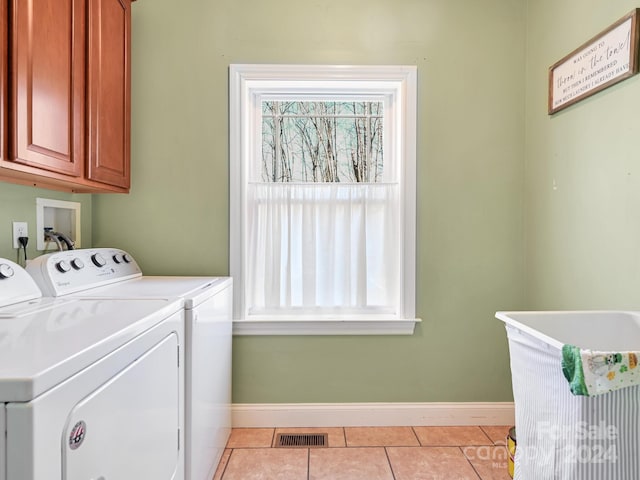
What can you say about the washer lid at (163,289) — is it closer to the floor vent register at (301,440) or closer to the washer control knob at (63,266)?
the washer control knob at (63,266)

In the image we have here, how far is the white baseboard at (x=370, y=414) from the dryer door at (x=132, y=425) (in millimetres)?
952

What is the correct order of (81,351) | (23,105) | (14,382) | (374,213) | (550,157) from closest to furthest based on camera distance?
(14,382) → (81,351) → (23,105) → (550,157) → (374,213)

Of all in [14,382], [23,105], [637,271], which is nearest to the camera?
[14,382]

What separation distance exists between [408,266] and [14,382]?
1.88 m

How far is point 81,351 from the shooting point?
76 centimetres

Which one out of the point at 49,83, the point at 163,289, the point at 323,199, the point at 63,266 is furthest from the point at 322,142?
the point at 63,266

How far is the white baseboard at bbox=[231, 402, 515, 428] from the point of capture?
2.21 metres

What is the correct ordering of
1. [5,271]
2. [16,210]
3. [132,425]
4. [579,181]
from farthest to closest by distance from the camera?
[579,181]
[16,210]
[5,271]
[132,425]

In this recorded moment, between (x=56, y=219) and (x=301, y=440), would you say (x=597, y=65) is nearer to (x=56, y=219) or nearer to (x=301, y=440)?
(x=301, y=440)

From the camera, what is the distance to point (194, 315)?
1426 mm

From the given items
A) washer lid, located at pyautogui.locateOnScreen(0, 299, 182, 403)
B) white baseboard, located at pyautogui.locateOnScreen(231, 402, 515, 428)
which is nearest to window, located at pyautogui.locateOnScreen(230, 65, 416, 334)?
white baseboard, located at pyautogui.locateOnScreen(231, 402, 515, 428)

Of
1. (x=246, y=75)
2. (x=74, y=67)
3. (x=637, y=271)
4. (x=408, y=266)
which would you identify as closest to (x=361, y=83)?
(x=246, y=75)

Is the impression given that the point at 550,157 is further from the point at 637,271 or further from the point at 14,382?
the point at 14,382

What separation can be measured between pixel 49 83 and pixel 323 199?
1.37 meters
